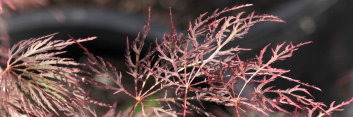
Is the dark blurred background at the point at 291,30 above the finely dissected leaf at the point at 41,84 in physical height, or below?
above

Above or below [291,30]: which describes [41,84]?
below

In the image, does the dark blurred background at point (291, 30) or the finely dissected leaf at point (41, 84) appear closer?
the finely dissected leaf at point (41, 84)

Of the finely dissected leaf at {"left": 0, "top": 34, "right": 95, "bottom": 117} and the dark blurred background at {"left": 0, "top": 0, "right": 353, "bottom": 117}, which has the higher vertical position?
the dark blurred background at {"left": 0, "top": 0, "right": 353, "bottom": 117}

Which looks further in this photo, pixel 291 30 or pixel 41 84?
pixel 291 30

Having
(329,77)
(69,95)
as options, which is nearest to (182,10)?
(329,77)

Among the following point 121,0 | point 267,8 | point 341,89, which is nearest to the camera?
point 341,89

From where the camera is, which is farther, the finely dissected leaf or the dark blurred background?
the dark blurred background

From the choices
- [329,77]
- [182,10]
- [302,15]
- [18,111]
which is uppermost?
[182,10]

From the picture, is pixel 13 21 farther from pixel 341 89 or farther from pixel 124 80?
pixel 341 89

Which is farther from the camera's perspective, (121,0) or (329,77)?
(121,0)

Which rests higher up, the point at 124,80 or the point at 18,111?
the point at 124,80

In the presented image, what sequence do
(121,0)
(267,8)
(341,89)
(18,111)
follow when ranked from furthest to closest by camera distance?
1. (121,0)
2. (267,8)
3. (341,89)
4. (18,111)
